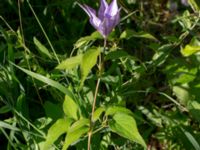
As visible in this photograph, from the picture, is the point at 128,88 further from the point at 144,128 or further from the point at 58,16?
the point at 58,16

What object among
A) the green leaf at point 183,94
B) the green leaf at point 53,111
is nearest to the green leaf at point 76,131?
the green leaf at point 53,111

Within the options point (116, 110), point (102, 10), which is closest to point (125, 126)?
point (116, 110)

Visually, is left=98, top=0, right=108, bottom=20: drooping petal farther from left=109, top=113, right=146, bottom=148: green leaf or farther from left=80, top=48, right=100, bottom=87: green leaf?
left=109, top=113, right=146, bottom=148: green leaf

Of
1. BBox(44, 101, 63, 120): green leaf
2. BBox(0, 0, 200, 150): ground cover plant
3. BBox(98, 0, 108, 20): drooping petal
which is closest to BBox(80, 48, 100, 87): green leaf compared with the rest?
BBox(0, 0, 200, 150): ground cover plant

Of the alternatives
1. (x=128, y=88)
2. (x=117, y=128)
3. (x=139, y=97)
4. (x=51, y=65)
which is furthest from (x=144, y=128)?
(x=117, y=128)

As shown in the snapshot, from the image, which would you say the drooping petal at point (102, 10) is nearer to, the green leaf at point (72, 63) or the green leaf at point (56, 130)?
the green leaf at point (72, 63)

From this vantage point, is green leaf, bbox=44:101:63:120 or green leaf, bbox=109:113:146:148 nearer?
green leaf, bbox=109:113:146:148
